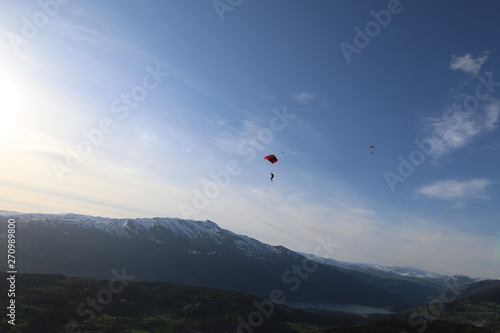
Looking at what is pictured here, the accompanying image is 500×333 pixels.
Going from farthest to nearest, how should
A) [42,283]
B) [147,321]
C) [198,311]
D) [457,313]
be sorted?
1. [457,313]
2. [198,311]
3. [42,283]
4. [147,321]

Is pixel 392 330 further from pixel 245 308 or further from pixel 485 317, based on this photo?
pixel 485 317

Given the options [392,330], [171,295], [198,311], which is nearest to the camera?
[392,330]

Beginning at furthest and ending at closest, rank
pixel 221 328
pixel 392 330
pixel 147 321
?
pixel 221 328
pixel 147 321
pixel 392 330

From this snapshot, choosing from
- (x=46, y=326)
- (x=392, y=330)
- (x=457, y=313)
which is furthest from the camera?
(x=457, y=313)

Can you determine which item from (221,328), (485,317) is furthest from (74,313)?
(485,317)

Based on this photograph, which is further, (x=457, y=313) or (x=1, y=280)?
(x=457, y=313)

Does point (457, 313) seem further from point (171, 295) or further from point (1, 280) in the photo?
point (1, 280)

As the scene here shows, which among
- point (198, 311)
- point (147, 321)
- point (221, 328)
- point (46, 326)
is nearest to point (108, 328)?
point (46, 326)

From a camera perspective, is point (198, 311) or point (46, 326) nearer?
point (46, 326)

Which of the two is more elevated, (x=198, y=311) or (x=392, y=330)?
(x=392, y=330)
